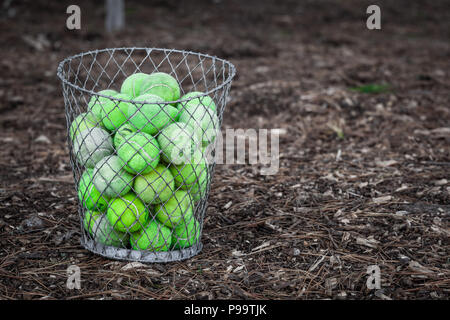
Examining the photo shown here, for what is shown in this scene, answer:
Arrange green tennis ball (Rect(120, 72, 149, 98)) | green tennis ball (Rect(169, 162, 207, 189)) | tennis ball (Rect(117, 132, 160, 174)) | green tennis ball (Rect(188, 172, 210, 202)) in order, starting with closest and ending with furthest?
tennis ball (Rect(117, 132, 160, 174)) → green tennis ball (Rect(169, 162, 207, 189)) → green tennis ball (Rect(188, 172, 210, 202)) → green tennis ball (Rect(120, 72, 149, 98))

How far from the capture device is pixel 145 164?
2457mm

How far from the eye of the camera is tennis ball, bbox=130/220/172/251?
2.62 m

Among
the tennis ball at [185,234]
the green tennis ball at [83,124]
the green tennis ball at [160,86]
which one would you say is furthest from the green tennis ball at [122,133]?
the tennis ball at [185,234]

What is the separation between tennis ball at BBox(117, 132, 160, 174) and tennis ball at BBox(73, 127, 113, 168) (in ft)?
0.51

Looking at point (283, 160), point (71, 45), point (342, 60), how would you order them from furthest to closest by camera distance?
point (71, 45) < point (342, 60) < point (283, 160)

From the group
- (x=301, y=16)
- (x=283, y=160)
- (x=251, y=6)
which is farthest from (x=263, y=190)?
(x=251, y=6)

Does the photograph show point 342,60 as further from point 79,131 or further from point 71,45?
point 79,131

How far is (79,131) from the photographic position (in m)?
2.62

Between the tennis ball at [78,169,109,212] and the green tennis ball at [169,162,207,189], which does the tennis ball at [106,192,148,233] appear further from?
the green tennis ball at [169,162,207,189]

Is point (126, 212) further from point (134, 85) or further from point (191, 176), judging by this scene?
point (134, 85)

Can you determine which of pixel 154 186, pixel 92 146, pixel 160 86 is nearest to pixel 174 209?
pixel 154 186

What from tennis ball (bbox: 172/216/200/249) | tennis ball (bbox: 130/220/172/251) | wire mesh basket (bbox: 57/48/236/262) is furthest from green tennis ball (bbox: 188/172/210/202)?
tennis ball (bbox: 130/220/172/251)

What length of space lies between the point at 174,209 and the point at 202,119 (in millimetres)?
496
